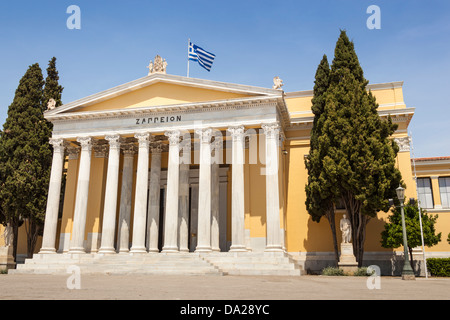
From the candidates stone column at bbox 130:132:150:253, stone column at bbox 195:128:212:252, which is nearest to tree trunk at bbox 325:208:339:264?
stone column at bbox 195:128:212:252

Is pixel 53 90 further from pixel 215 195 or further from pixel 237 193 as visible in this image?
pixel 237 193

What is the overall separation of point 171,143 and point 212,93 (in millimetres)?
4305

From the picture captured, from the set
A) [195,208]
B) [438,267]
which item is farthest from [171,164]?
[438,267]

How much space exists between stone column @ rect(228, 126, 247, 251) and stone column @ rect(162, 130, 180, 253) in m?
3.71

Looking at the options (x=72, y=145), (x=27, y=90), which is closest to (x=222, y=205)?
(x=72, y=145)

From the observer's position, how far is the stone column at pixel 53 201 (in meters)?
26.0

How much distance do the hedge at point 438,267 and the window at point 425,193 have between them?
33.1 ft

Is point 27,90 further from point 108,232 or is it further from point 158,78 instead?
point 108,232

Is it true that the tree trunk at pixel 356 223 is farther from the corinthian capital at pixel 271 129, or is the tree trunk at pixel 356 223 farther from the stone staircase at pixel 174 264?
the corinthian capital at pixel 271 129

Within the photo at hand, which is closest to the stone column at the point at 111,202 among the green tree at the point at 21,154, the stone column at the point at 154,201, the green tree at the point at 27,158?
the stone column at the point at 154,201

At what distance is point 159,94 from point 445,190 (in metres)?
25.6

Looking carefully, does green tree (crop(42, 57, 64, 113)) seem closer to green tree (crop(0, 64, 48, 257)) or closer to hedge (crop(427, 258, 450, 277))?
green tree (crop(0, 64, 48, 257))

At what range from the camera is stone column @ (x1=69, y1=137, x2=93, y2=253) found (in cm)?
2577

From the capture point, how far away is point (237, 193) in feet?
77.0
